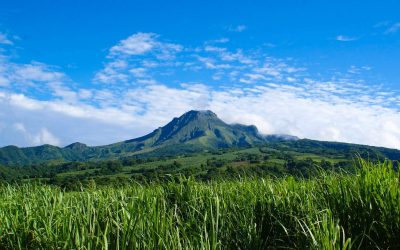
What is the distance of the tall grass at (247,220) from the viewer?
15.4 ft

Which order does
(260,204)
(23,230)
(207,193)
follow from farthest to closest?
(207,193) → (260,204) → (23,230)

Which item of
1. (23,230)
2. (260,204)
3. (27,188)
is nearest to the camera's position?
(23,230)

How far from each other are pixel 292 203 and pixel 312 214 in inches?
30.0

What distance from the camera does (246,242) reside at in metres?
5.74

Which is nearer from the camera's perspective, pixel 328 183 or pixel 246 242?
pixel 246 242

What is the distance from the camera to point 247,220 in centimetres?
655

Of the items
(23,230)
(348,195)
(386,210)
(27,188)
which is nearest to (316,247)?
(386,210)

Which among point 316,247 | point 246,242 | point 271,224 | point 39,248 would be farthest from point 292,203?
point 39,248

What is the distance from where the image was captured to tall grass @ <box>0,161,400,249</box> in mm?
4684

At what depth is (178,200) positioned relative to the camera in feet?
27.7

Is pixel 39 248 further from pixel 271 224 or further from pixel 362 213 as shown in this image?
pixel 362 213

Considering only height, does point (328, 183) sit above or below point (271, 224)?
above

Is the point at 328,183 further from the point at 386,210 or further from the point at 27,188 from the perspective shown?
the point at 27,188

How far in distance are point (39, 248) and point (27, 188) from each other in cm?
572
